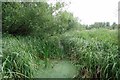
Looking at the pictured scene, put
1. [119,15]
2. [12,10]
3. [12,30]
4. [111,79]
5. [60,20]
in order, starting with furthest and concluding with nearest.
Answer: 1. [60,20]
2. [12,30]
3. [12,10]
4. [119,15]
5. [111,79]

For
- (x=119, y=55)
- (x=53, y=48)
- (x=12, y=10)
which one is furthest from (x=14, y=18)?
(x=119, y=55)

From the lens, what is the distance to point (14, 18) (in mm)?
6309

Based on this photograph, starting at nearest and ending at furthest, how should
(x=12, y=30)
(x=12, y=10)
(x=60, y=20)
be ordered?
(x=12, y=10), (x=12, y=30), (x=60, y=20)

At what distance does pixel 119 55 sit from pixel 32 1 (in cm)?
385

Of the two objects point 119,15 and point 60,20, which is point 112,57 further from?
point 60,20

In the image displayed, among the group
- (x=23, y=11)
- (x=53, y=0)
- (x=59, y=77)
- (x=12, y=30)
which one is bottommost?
(x=59, y=77)

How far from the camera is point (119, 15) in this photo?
417 centimetres

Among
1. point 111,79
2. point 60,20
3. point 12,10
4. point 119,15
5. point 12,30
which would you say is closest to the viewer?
point 111,79

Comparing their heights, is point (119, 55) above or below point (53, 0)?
below

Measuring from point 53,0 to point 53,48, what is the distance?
5.50 feet

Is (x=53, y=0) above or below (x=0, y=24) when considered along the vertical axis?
above

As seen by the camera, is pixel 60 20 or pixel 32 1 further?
pixel 60 20

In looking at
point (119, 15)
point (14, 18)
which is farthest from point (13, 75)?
point (14, 18)

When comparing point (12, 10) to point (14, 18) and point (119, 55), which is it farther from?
point (119, 55)
